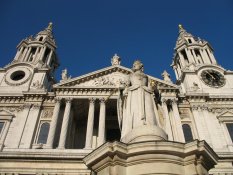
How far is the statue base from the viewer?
6.65 meters

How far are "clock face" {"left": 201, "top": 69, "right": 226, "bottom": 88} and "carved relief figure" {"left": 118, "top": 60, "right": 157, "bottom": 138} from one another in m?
23.0

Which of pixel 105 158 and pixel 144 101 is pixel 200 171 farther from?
pixel 144 101

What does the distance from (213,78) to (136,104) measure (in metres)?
25.2

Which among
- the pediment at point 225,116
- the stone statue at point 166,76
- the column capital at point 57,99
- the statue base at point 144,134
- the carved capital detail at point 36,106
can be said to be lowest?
the statue base at point 144,134

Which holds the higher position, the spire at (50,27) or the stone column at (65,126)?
the spire at (50,27)

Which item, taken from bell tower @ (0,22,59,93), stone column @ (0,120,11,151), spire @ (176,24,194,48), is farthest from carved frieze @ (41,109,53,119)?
spire @ (176,24,194,48)

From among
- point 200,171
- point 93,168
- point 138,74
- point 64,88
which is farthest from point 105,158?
point 64,88

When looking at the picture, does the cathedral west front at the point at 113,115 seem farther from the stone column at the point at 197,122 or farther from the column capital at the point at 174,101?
the column capital at the point at 174,101

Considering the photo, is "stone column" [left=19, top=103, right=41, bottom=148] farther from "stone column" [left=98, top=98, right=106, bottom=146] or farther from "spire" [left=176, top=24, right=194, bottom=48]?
"spire" [left=176, top=24, right=194, bottom=48]

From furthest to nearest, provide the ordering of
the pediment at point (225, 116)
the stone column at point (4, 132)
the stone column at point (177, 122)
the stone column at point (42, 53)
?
the stone column at point (42, 53), the pediment at point (225, 116), the stone column at point (177, 122), the stone column at point (4, 132)

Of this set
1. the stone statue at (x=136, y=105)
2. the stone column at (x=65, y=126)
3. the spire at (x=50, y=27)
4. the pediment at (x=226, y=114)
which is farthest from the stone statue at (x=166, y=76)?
the stone statue at (x=136, y=105)

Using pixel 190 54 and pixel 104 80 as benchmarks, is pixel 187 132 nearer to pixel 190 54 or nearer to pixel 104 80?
pixel 104 80

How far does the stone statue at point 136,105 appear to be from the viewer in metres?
7.42

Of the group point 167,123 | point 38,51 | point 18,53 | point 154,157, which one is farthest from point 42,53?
point 154,157
